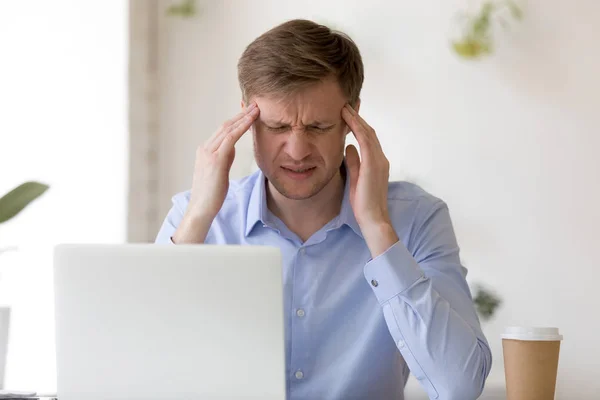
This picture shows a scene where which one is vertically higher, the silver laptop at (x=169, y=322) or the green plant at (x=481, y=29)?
the green plant at (x=481, y=29)

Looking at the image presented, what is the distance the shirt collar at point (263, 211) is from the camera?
190cm

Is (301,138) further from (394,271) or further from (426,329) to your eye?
(426,329)

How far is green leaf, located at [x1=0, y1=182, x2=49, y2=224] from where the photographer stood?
1775mm

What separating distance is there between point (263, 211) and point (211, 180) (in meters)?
0.14

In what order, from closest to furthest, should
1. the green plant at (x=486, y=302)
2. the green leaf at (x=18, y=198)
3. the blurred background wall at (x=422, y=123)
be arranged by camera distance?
the green leaf at (x=18, y=198) < the blurred background wall at (x=422, y=123) < the green plant at (x=486, y=302)

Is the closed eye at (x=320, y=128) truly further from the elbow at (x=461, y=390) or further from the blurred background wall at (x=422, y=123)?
the blurred background wall at (x=422, y=123)

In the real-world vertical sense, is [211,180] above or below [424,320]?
above

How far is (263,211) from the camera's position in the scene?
6.37ft

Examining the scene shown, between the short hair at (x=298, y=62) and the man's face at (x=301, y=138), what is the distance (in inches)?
0.9

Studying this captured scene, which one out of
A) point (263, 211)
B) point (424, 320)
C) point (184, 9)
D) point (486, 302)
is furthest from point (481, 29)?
point (424, 320)

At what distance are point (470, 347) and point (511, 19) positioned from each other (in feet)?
6.94

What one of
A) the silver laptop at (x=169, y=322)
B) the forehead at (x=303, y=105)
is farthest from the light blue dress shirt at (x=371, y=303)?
the silver laptop at (x=169, y=322)

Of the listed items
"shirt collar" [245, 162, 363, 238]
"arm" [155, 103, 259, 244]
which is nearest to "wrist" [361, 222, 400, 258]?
"shirt collar" [245, 162, 363, 238]

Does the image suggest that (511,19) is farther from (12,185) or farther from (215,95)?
(12,185)
